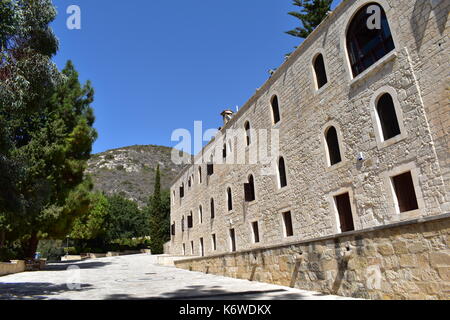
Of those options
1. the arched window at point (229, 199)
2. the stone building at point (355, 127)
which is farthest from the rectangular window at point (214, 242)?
the stone building at point (355, 127)

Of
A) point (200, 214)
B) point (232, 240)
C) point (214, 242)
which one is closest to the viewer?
point (232, 240)

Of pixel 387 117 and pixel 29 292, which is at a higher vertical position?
pixel 387 117

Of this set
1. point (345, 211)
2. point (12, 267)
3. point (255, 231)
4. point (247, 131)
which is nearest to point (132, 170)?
point (12, 267)

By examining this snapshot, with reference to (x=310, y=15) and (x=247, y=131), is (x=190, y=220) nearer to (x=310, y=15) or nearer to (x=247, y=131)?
(x=247, y=131)

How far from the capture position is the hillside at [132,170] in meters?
90.2

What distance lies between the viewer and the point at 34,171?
15.3 m

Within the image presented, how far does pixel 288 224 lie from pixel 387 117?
6105 millimetres

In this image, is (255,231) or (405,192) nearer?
(405,192)

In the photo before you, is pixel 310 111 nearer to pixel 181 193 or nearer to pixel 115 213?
pixel 181 193

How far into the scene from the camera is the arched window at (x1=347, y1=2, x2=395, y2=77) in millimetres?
9367

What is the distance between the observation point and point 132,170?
107 meters

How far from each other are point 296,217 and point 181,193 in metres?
17.2
